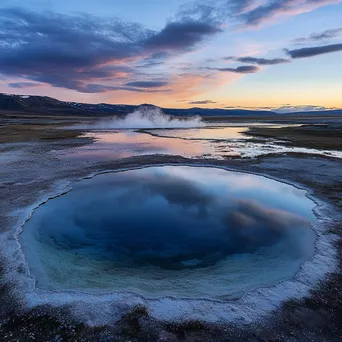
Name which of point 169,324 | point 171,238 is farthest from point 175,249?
point 169,324

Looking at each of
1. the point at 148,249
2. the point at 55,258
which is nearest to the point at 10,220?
the point at 55,258

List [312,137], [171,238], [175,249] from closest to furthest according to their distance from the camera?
[175,249], [171,238], [312,137]

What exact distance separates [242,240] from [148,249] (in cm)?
338

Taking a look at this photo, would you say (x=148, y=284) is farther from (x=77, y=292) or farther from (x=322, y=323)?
(x=322, y=323)

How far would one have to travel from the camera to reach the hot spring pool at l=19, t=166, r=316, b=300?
734 centimetres

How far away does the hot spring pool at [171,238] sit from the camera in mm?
7344

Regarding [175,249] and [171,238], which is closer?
[175,249]

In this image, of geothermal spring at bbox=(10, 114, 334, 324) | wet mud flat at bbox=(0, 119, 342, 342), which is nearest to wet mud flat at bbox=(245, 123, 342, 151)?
geothermal spring at bbox=(10, 114, 334, 324)

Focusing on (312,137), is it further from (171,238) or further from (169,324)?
(169,324)

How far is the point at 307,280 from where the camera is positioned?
716 cm

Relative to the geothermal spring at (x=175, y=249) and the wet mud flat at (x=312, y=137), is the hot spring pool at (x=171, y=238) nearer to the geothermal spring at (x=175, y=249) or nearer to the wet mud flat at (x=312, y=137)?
the geothermal spring at (x=175, y=249)

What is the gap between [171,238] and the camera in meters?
9.95

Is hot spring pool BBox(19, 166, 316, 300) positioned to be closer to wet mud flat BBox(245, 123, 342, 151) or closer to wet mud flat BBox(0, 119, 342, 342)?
wet mud flat BBox(0, 119, 342, 342)

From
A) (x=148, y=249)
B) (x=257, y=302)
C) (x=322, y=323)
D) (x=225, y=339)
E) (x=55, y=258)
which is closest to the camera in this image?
(x=225, y=339)
